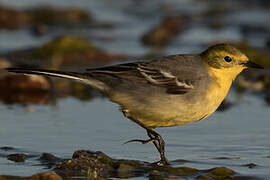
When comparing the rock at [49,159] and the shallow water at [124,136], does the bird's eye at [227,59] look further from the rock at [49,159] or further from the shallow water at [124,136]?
the rock at [49,159]

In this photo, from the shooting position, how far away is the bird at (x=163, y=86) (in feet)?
24.8

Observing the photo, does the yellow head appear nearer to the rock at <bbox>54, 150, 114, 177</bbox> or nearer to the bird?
the bird

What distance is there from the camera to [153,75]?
7855mm

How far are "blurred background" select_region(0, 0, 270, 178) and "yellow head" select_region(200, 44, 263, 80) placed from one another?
0.87 m

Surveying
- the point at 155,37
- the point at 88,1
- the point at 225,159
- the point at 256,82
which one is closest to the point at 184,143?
the point at 225,159

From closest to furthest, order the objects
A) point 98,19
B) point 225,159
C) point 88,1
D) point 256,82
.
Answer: point 225,159 < point 256,82 < point 98,19 < point 88,1

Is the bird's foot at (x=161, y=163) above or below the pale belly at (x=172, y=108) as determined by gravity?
below

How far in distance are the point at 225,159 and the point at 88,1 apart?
13.1 meters

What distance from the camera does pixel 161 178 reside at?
22.8 feet

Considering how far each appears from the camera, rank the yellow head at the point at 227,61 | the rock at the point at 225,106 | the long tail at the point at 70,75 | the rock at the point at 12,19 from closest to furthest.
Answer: the long tail at the point at 70,75
the yellow head at the point at 227,61
the rock at the point at 225,106
the rock at the point at 12,19

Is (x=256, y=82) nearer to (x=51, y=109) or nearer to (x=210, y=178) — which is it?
(x=51, y=109)

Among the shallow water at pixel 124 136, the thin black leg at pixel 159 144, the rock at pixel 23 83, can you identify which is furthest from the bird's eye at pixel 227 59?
the rock at pixel 23 83

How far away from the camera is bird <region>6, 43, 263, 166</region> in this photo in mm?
7562

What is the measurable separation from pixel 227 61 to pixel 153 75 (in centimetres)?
95
